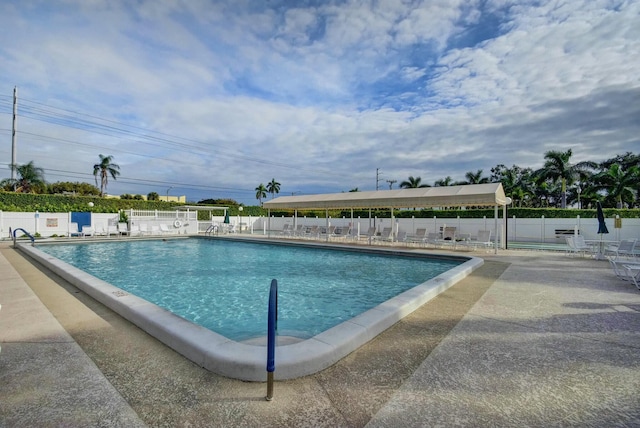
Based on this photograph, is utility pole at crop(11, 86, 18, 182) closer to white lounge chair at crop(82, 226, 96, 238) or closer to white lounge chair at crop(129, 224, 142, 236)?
white lounge chair at crop(82, 226, 96, 238)

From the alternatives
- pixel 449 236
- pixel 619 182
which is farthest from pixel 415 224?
pixel 619 182

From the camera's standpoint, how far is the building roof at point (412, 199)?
40.3 feet

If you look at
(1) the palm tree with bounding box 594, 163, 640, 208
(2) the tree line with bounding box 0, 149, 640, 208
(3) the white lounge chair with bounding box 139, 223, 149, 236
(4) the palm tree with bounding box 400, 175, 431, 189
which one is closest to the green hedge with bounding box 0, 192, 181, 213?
(3) the white lounge chair with bounding box 139, 223, 149, 236

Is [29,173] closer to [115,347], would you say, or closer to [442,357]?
[115,347]

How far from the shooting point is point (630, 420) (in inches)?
76.9

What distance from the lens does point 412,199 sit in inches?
566

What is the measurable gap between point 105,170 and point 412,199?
42.3 metres

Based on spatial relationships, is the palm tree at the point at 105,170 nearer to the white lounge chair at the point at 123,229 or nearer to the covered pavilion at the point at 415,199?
the white lounge chair at the point at 123,229

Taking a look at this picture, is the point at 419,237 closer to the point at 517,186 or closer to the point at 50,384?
the point at 50,384

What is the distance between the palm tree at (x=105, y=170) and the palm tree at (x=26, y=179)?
11588 mm

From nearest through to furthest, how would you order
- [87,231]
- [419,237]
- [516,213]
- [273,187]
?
1. [419,237]
2. [87,231]
3. [516,213]
4. [273,187]

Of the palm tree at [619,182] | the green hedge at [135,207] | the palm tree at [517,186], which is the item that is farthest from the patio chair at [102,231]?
the palm tree at [619,182]

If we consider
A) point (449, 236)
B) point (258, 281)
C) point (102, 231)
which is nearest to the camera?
point (258, 281)

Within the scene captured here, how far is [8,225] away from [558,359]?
2463 centimetres
